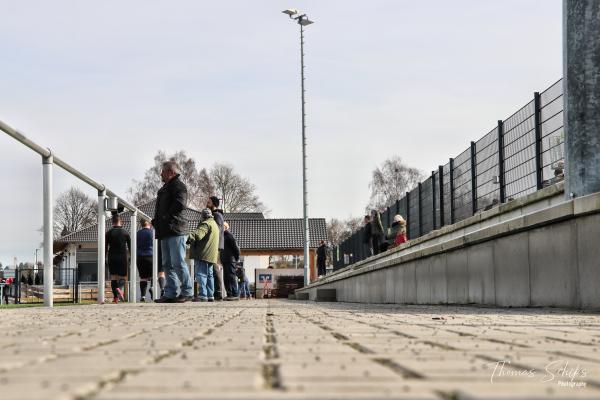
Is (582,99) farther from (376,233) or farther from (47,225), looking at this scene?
(376,233)

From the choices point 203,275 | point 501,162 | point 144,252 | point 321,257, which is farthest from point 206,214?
point 321,257

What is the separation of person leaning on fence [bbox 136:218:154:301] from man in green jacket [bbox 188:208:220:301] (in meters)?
1.98

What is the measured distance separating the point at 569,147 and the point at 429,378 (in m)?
6.63

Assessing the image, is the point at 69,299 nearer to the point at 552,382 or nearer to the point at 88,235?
the point at 552,382

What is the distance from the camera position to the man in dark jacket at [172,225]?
44.3 feet

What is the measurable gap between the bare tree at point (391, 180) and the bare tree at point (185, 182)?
45.4ft

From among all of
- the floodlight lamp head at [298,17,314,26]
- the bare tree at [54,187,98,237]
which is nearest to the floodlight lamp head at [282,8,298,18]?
the floodlight lamp head at [298,17,314,26]

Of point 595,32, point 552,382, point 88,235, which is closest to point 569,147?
point 595,32

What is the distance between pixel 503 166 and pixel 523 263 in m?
2.96

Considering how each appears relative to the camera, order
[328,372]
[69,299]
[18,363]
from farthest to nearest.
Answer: [69,299], [18,363], [328,372]

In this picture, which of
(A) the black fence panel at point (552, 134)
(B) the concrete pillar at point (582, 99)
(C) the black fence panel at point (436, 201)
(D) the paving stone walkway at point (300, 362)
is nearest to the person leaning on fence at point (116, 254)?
(C) the black fence panel at point (436, 201)

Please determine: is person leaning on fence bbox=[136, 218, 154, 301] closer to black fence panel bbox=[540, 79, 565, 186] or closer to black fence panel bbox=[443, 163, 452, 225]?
black fence panel bbox=[443, 163, 452, 225]

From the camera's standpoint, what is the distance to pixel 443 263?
12672 millimetres

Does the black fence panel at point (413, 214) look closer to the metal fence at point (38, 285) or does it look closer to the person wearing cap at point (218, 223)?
the person wearing cap at point (218, 223)
